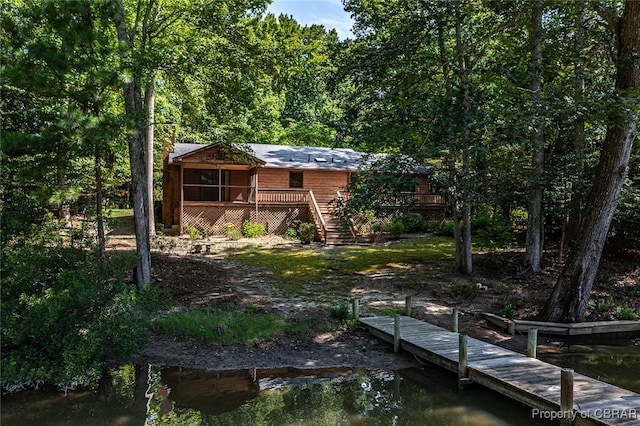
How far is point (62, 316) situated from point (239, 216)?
15.4 meters

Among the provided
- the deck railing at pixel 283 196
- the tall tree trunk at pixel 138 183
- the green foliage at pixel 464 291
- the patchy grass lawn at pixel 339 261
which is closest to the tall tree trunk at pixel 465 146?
the patchy grass lawn at pixel 339 261

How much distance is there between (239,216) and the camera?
70.5 feet

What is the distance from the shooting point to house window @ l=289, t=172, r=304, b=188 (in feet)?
79.7

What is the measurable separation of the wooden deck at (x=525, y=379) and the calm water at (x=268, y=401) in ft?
1.03

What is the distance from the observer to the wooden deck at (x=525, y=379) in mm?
5211

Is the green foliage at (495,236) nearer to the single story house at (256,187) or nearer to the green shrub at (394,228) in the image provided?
the single story house at (256,187)

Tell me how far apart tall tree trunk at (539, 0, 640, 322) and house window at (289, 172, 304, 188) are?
16091mm

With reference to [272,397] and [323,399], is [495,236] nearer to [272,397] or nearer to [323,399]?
[323,399]

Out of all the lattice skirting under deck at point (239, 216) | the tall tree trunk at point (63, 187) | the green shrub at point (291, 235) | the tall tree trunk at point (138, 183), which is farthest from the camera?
the green shrub at point (291, 235)

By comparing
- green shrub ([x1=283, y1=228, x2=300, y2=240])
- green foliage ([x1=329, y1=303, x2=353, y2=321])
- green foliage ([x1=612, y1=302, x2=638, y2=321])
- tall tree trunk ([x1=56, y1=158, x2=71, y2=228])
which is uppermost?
tall tree trunk ([x1=56, y1=158, x2=71, y2=228])

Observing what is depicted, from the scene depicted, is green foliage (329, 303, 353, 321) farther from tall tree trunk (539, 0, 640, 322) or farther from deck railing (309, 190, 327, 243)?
deck railing (309, 190, 327, 243)

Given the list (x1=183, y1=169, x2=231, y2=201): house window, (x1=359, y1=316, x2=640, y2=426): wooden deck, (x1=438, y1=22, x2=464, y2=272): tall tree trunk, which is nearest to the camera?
(x1=359, y1=316, x2=640, y2=426): wooden deck

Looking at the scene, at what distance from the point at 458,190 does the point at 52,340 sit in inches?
335

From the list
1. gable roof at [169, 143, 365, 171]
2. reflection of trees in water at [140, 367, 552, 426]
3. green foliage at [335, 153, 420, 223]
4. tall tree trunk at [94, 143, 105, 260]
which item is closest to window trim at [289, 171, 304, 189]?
gable roof at [169, 143, 365, 171]
